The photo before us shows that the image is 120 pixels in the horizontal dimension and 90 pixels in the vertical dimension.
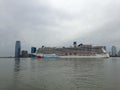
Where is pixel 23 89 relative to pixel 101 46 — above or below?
below

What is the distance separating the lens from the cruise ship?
331 feet

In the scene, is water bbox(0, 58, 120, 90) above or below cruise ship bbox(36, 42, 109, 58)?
below

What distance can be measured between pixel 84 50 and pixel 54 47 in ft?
62.0

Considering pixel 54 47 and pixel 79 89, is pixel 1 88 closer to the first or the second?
pixel 79 89

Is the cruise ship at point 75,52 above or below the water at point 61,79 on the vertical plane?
above

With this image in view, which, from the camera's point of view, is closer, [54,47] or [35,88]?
[35,88]

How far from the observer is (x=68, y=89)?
1254cm

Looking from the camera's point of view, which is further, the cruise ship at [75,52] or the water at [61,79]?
the cruise ship at [75,52]

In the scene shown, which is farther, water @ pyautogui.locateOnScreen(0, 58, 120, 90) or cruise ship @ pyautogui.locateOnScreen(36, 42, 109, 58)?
cruise ship @ pyautogui.locateOnScreen(36, 42, 109, 58)

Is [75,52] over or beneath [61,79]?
over

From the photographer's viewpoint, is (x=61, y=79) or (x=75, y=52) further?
(x=75, y=52)

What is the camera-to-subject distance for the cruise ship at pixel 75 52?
331 feet

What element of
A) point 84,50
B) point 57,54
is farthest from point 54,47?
point 84,50

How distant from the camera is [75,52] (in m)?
102
